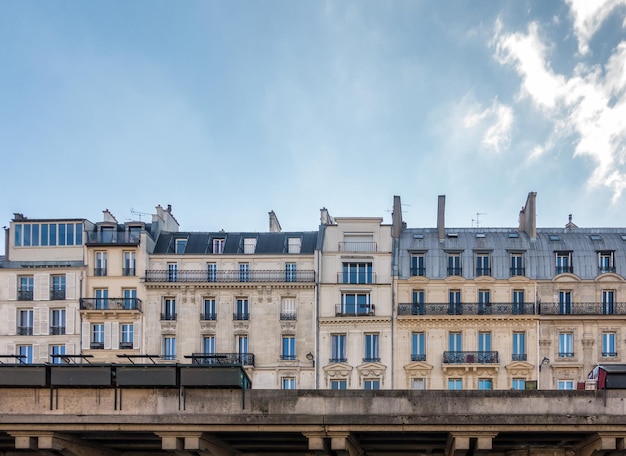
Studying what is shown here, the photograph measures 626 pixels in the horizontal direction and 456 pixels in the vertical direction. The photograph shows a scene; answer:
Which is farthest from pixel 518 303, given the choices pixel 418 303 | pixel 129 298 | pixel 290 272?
pixel 129 298

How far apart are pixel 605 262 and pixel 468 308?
1104 centimetres

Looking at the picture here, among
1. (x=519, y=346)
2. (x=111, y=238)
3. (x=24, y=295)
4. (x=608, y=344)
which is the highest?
(x=111, y=238)

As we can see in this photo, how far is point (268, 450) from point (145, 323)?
29640 millimetres

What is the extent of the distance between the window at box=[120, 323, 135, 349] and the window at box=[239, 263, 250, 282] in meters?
8.62

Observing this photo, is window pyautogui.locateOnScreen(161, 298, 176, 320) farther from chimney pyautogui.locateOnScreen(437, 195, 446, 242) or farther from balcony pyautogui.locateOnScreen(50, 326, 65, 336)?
chimney pyautogui.locateOnScreen(437, 195, 446, 242)

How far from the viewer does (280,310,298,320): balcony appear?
48.5 metres

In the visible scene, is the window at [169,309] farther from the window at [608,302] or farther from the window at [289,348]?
the window at [608,302]

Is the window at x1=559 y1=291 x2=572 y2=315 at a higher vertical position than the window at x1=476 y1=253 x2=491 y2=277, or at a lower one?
lower

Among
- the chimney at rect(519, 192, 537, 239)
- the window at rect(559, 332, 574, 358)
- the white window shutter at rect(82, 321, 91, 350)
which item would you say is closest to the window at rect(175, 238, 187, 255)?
the white window shutter at rect(82, 321, 91, 350)

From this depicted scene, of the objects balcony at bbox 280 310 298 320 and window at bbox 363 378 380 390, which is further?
balcony at bbox 280 310 298 320

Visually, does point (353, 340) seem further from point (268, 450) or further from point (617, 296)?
point (268, 450)

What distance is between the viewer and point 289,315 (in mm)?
48625

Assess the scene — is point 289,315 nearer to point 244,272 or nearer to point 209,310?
point 244,272

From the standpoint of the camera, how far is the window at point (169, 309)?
48688 mm
